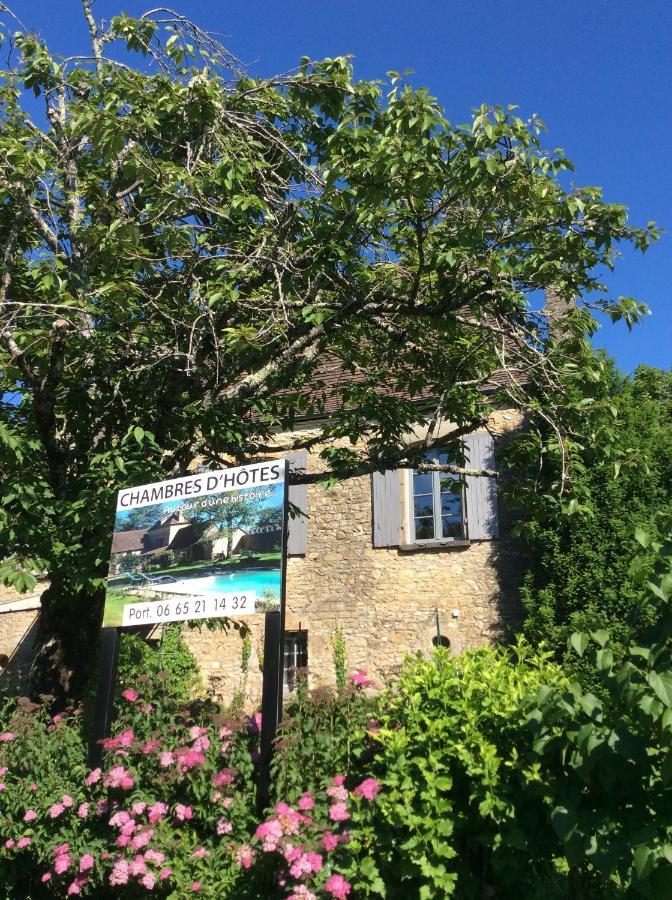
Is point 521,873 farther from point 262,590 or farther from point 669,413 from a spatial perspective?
point 669,413

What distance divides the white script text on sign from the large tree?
77cm

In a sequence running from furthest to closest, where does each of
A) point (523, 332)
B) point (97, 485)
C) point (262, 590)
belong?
point (523, 332) < point (97, 485) < point (262, 590)

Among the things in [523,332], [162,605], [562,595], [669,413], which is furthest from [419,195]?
[669,413]

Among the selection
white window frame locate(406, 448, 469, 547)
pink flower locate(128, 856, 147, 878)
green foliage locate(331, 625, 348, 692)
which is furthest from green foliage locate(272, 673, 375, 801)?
green foliage locate(331, 625, 348, 692)

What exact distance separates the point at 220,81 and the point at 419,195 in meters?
2.34

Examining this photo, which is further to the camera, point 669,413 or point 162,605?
point 669,413

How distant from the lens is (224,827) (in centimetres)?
338

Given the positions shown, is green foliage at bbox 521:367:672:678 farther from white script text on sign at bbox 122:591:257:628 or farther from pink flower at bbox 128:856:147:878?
pink flower at bbox 128:856:147:878

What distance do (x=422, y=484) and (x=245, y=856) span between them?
25.7ft

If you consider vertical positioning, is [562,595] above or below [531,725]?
above

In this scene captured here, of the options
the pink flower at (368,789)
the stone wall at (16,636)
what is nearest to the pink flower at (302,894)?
the pink flower at (368,789)

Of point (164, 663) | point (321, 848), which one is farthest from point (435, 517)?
point (321, 848)

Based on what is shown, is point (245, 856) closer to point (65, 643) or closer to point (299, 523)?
point (65, 643)

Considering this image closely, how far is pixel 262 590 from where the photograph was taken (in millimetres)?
3959
